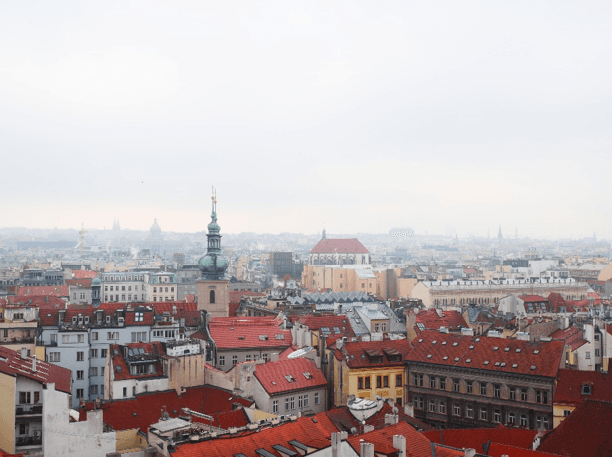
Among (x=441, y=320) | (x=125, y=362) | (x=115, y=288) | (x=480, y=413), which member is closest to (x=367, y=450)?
(x=480, y=413)

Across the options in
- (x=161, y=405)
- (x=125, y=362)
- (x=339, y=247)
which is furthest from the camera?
(x=339, y=247)

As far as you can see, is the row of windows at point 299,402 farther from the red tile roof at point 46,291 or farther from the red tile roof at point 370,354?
the red tile roof at point 46,291

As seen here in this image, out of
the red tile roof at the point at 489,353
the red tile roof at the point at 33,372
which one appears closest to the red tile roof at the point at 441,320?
the red tile roof at the point at 489,353

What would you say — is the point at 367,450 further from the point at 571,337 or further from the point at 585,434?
the point at 571,337

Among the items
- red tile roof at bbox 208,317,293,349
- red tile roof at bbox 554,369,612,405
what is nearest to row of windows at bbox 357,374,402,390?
red tile roof at bbox 208,317,293,349

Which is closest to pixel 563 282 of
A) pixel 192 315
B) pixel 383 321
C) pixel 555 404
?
pixel 383 321

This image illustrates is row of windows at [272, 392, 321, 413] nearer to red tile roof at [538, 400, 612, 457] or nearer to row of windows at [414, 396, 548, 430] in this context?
row of windows at [414, 396, 548, 430]
